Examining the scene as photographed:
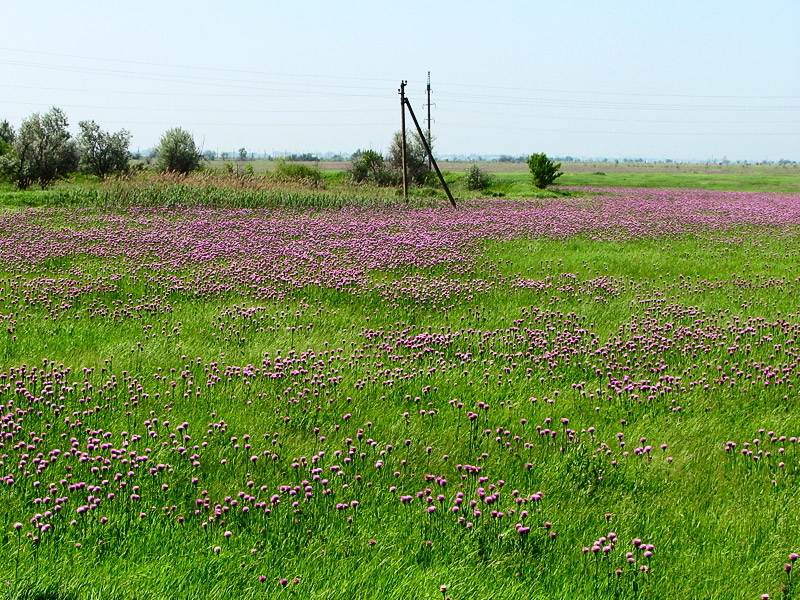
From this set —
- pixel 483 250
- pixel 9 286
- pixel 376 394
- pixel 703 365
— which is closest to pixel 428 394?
pixel 376 394

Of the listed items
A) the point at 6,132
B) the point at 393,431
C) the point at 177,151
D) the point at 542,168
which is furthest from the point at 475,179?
the point at 393,431

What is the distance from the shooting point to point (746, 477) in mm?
5430

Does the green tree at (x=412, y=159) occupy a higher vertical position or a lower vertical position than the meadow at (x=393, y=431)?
higher

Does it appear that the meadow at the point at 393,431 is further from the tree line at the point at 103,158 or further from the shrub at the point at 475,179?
the shrub at the point at 475,179

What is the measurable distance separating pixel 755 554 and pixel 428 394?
3334mm

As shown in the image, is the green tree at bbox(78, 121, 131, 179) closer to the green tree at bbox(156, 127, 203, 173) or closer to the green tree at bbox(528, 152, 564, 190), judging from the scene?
the green tree at bbox(156, 127, 203, 173)

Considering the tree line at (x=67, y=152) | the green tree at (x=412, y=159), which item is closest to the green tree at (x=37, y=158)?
the tree line at (x=67, y=152)

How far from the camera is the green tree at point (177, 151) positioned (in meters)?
49.6

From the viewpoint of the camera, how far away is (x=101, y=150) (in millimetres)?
49000

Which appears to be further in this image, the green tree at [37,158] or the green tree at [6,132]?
the green tree at [6,132]

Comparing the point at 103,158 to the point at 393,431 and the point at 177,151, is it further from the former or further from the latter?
the point at 393,431

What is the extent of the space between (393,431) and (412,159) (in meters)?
53.0

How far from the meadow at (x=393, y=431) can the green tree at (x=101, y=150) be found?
3883 cm

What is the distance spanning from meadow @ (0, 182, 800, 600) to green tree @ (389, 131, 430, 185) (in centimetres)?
4401
